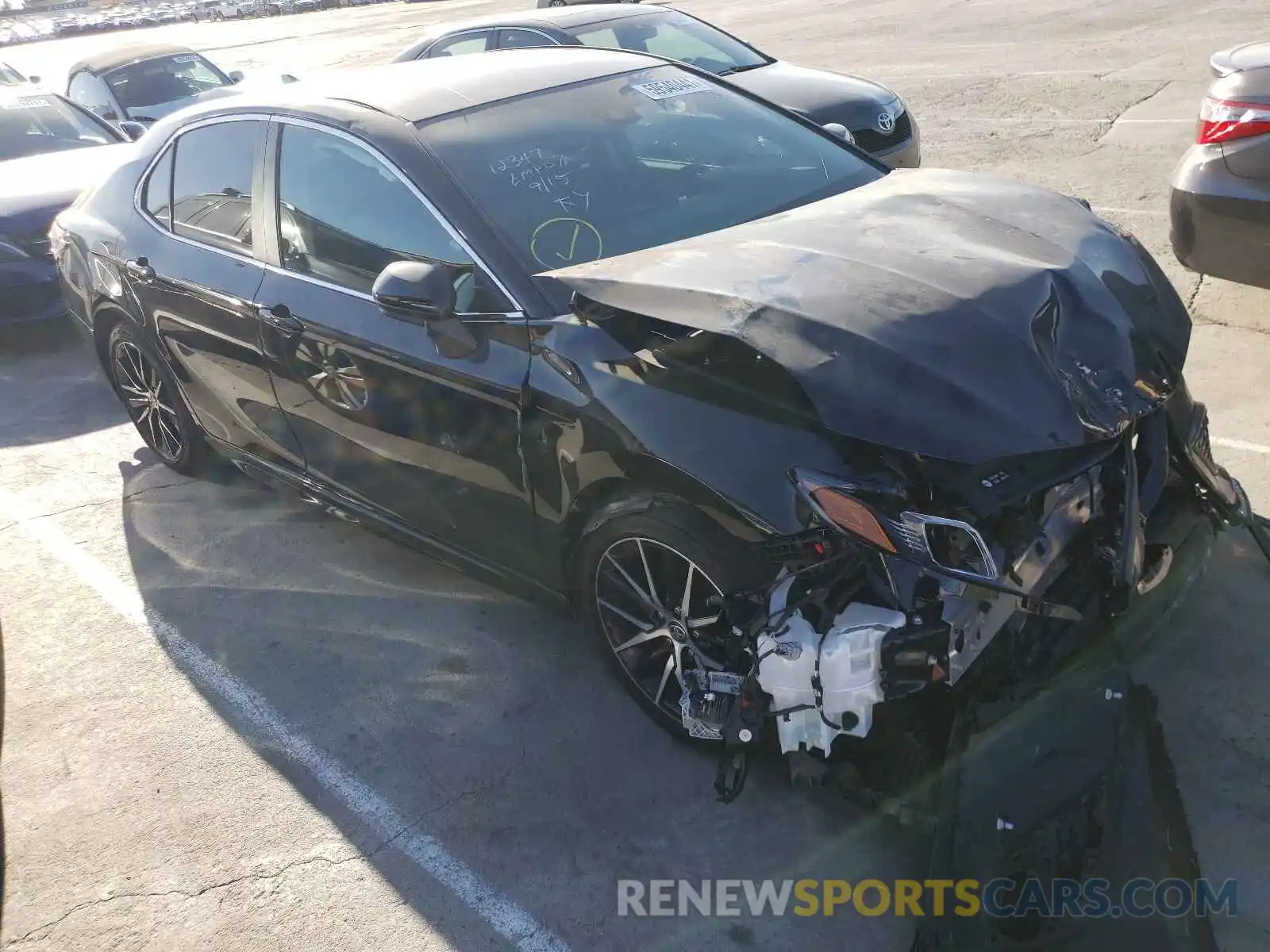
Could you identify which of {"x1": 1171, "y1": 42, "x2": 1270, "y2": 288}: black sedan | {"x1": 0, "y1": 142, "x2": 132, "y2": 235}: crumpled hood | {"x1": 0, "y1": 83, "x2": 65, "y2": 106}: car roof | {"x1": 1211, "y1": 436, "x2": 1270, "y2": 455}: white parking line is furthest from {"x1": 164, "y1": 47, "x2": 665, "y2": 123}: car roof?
{"x1": 0, "y1": 83, "x2": 65, "y2": 106}: car roof

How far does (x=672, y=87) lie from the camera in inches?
173

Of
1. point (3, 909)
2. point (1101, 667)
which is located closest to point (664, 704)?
point (1101, 667)

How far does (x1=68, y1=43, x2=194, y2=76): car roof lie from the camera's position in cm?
1203

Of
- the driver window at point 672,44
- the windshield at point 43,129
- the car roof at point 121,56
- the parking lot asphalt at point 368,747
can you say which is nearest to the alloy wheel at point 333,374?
the parking lot asphalt at point 368,747

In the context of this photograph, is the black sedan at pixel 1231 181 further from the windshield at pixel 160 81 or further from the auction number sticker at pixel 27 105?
the windshield at pixel 160 81

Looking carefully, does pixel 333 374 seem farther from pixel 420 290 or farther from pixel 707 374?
pixel 707 374

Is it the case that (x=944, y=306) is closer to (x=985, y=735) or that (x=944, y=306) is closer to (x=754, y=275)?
(x=754, y=275)

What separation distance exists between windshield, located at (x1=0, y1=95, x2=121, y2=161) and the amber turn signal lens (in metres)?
8.27

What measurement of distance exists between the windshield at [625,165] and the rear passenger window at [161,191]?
177 centimetres

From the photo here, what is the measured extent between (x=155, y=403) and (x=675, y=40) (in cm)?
538

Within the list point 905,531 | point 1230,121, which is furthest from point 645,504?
point 1230,121

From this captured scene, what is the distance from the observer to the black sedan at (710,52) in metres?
8.02

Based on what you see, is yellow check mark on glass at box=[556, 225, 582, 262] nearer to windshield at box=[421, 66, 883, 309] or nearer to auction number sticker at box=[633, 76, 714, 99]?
windshield at box=[421, 66, 883, 309]

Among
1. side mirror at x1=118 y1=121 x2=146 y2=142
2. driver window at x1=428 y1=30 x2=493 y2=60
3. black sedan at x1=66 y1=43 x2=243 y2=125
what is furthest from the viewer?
black sedan at x1=66 y1=43 x2=243 y2=125
